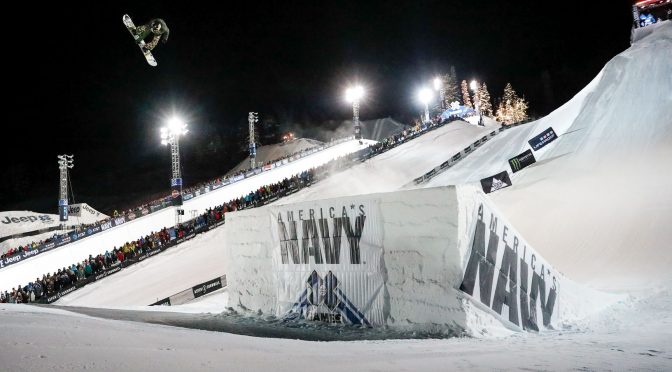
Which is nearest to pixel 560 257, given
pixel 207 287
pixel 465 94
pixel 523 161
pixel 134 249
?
pixel 523 161

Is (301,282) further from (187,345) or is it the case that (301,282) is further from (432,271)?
(187,345)

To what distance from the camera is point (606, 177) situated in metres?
19.6

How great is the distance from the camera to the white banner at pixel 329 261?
6762 mm

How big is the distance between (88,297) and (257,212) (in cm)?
1483

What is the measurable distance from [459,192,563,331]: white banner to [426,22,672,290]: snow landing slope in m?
4.86

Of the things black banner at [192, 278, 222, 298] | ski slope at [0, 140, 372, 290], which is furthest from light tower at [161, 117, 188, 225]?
black banner at [192, 278, 222, 298]

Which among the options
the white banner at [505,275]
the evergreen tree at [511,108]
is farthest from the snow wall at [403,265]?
the evergreen tree at [511,108]

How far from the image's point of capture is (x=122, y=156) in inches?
3868

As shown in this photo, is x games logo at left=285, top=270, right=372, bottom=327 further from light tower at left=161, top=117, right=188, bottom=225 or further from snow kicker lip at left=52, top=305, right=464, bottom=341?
light tower at left=161, top=117, right=188, bottom=225

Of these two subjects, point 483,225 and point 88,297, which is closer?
point 483,225

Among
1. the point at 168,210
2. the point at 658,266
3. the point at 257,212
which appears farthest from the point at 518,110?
the point at 257,212

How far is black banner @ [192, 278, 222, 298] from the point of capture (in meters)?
15.6

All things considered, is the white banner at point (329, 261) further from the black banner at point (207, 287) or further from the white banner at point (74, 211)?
the white banner at point (74, 211)

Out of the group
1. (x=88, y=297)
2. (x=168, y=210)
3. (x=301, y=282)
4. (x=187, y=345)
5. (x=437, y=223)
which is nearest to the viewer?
(x=187, y=345)
